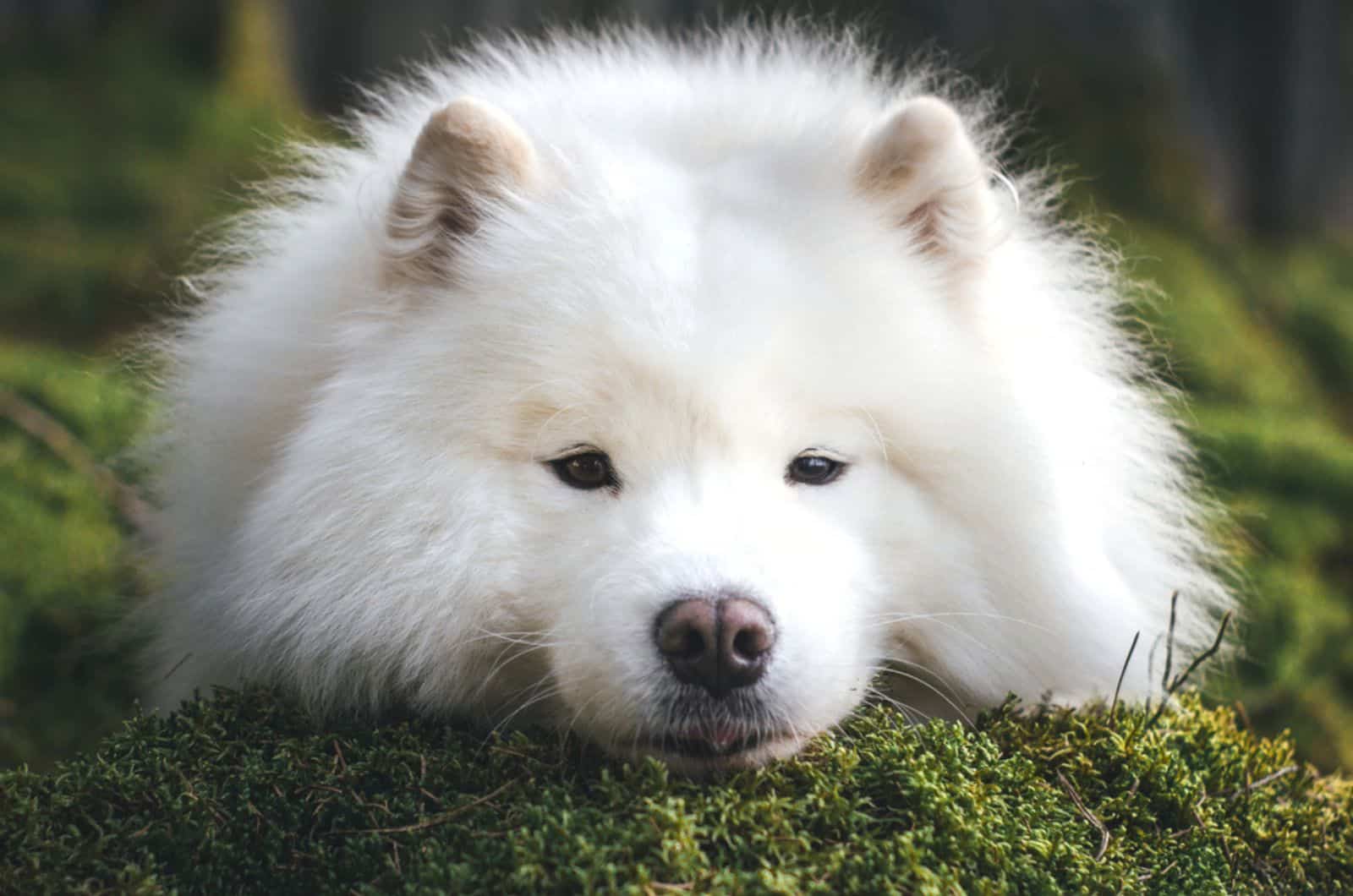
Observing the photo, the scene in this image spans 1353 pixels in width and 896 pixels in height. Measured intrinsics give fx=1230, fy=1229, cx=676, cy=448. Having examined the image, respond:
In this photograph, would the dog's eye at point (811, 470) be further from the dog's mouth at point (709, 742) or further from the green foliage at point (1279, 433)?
the green foliage at point (1279, 433)

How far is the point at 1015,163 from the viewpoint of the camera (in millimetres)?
5980

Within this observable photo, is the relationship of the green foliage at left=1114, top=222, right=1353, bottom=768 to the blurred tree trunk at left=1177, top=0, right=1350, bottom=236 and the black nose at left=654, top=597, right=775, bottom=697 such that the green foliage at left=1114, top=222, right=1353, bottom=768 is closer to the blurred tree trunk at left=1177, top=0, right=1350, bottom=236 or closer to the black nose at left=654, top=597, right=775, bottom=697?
the blurred tree trunk at left=1177, top=0, right=1350, bottom=236

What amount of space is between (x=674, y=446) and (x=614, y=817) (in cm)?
82

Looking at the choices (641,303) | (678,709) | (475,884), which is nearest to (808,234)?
(641,303)

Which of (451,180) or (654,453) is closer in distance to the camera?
(654,453)

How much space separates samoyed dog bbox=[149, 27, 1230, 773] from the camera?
2.65 meters

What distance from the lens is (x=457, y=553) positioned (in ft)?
9.07

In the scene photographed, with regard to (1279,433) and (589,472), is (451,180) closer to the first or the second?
(589,472)

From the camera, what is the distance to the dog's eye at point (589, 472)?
9.25 feet

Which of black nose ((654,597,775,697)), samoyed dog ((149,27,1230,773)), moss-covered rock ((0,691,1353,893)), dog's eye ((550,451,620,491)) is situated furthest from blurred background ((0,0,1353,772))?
black nose ((654,597,775,697))

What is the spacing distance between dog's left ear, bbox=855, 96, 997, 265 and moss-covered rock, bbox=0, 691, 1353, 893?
124 cm

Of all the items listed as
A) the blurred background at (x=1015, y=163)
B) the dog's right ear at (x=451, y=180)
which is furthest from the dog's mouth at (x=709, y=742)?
the blurred background at (x=1015, y=163)

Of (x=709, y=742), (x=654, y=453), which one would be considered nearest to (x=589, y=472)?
(x=654, y=453)

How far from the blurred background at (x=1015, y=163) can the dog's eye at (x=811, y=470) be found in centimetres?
285
